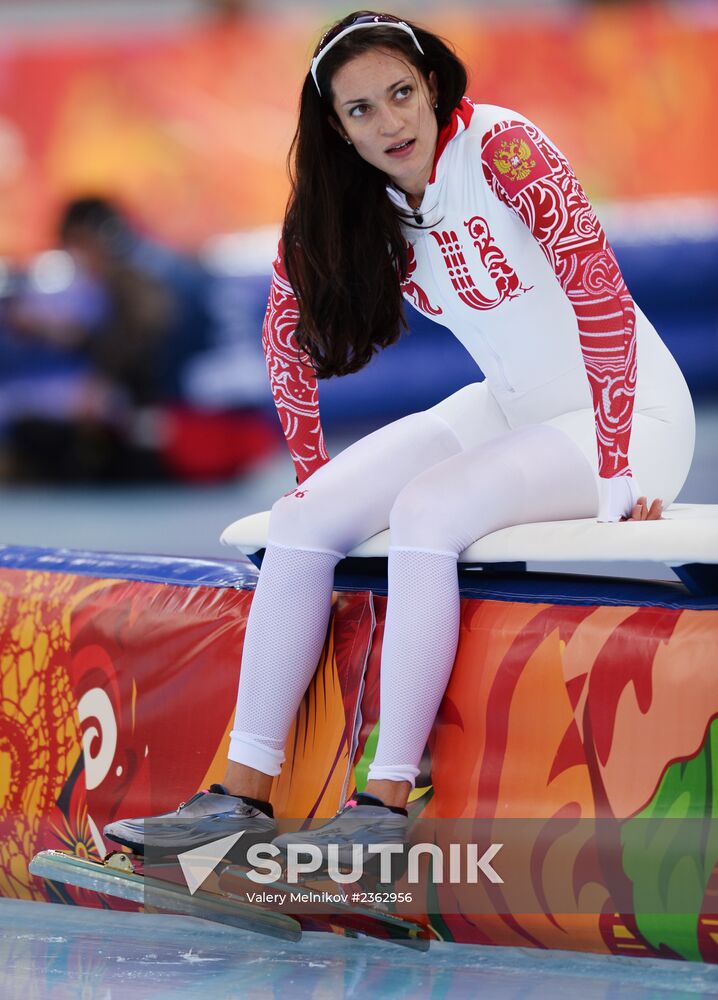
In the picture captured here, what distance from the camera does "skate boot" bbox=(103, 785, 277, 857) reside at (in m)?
1.52

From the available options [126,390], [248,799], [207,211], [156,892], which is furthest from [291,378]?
[207,211]

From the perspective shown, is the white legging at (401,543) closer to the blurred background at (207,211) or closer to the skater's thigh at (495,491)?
the skater's thigh at (495,491)

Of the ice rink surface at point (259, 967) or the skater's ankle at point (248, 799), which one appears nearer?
the ice rink surface at point (259, 967)

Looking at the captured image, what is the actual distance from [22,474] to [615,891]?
4.92 metres

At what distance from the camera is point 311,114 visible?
1.69 metres

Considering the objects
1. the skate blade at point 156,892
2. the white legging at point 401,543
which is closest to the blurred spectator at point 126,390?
the white legging at point 401,543

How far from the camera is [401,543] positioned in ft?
5.03

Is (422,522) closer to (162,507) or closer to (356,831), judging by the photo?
(356,831)

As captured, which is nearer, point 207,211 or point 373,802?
point 373,802

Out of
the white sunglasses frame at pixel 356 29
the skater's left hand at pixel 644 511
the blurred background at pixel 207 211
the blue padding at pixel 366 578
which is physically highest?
the blurred background at pixel 207 211

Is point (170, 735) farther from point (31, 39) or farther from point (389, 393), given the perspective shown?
point (31, 39)

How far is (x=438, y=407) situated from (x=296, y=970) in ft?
2.29

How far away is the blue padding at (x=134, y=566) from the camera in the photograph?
1.81 m

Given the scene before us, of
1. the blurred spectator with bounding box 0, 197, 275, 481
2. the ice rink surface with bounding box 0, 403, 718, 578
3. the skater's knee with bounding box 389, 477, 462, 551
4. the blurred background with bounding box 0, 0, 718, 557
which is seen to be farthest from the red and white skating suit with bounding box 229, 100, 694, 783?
the blurred spectator with bounding box 0, 197, 275, 481
